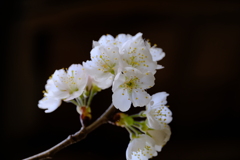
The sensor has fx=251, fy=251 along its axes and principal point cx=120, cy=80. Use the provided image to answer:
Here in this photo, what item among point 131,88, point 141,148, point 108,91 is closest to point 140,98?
point 131,88

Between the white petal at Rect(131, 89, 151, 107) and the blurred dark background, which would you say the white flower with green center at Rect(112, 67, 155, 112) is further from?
the blurred dark background

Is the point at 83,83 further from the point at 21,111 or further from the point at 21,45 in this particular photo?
the point at 21,111

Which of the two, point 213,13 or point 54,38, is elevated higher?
point 54,38

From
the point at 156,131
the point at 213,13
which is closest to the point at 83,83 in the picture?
the point at 156,131

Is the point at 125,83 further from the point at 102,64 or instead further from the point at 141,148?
the point at 141,148

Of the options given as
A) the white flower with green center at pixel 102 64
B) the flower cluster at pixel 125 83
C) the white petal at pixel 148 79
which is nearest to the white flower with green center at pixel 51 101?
the flower cluster at pixel 125 83
